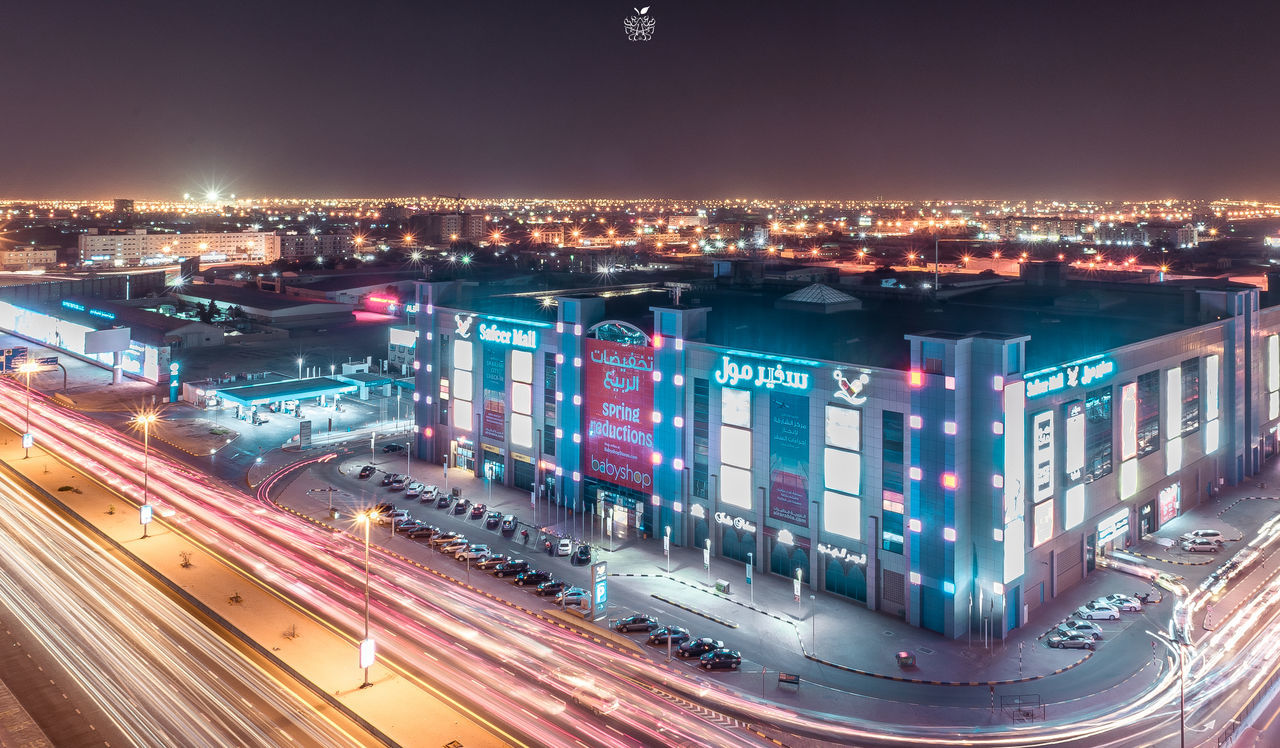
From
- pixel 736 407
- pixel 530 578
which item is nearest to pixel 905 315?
pixel 736 407

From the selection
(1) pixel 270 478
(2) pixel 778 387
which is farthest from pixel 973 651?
(1) pixel 270 478

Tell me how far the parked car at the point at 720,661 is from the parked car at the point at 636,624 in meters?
4.14

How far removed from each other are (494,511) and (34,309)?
112 m

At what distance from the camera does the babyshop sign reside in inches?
1887

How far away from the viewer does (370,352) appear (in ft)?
433

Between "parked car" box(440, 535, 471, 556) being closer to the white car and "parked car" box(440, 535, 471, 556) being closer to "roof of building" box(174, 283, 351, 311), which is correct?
the white car

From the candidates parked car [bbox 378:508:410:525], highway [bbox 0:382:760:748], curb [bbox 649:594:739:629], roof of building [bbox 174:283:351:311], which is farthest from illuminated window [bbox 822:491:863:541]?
roof of building [bbox 174:283:351:311]

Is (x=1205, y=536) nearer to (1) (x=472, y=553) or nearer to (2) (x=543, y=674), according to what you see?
(2) (x=543, y=674)

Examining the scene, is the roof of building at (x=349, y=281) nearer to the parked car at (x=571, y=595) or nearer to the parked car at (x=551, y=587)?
the parked car at (x=551, y=587)

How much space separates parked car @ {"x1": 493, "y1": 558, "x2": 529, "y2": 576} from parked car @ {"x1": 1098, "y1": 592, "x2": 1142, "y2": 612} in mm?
32150

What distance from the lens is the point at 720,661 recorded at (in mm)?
41656

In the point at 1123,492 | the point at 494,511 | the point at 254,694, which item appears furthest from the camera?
the point at 494,511

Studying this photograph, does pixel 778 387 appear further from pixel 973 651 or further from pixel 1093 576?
pixel 1093 576

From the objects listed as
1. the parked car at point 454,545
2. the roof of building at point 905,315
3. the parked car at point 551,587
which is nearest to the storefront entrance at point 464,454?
the roof of building at point 905,315
